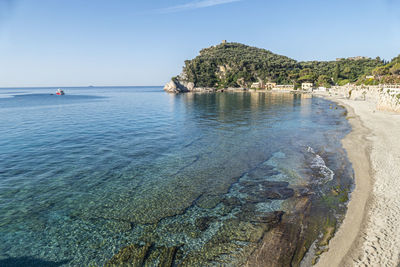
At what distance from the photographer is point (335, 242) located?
402 inches

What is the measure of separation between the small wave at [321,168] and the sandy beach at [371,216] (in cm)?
185

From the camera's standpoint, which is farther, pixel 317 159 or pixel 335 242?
pixel 317 159

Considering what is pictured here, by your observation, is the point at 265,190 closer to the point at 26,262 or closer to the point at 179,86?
the point at 26,262

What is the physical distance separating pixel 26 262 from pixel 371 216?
17.2m

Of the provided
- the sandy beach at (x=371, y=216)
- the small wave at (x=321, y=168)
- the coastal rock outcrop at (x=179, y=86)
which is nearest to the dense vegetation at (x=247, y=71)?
the coastal rock outcrop at (x=179, y=86)

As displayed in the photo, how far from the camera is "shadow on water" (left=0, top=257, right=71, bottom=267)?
9.12 metres

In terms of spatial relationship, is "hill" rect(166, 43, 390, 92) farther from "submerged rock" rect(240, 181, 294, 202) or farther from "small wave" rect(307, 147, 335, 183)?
"submerged rock" rect(240, 181, 294, 202)

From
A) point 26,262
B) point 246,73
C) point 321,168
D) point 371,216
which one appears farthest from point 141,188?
point 246,73

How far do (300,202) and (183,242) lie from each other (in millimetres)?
8112

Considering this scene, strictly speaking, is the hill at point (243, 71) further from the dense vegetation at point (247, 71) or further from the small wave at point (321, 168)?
the small wave at point (321, 168)

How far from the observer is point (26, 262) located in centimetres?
927

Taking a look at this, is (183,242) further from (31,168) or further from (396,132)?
(396,132)

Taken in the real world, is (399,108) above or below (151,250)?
above

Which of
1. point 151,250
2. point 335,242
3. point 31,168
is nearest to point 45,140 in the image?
point 31,168
